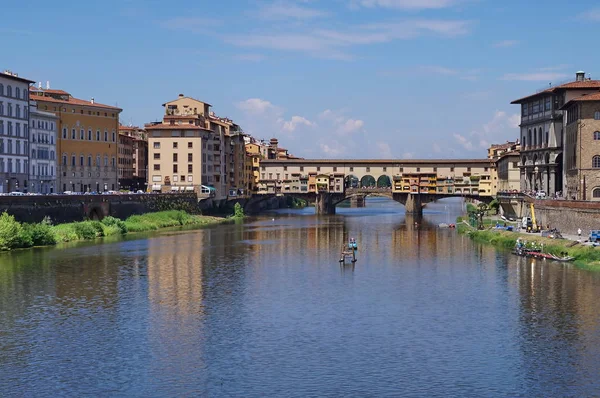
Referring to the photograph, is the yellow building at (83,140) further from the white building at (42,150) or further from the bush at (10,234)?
the bush at (10,234)

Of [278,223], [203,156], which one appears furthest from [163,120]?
[278,223]

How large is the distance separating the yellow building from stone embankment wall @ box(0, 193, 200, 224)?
39.5 ft

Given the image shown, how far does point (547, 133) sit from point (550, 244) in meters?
38.4

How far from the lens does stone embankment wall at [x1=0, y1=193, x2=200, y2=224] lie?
250 feet

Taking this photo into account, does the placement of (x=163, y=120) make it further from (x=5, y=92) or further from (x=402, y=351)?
(x=402, y=351)

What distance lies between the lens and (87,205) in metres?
90.6

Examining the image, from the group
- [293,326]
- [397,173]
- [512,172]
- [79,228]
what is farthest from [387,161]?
[293,326]

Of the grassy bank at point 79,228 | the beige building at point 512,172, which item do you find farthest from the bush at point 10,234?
the beige building at point 512,172

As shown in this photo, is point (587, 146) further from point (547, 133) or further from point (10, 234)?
point (10, 234)

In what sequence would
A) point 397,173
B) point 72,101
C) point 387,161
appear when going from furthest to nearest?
point 387,161, point 397,173, point 72,101

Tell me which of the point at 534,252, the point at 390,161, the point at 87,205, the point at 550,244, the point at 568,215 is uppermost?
the point at 390,161

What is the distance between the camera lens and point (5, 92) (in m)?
91.9

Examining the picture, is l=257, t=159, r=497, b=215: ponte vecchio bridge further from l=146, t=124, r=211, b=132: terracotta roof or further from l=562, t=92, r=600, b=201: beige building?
l=562, t=92, r=600, b=201: beige building

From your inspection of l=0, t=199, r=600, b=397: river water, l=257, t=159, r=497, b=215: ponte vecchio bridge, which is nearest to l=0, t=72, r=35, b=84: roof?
l=0, t=199, r=600, b=397: river water
